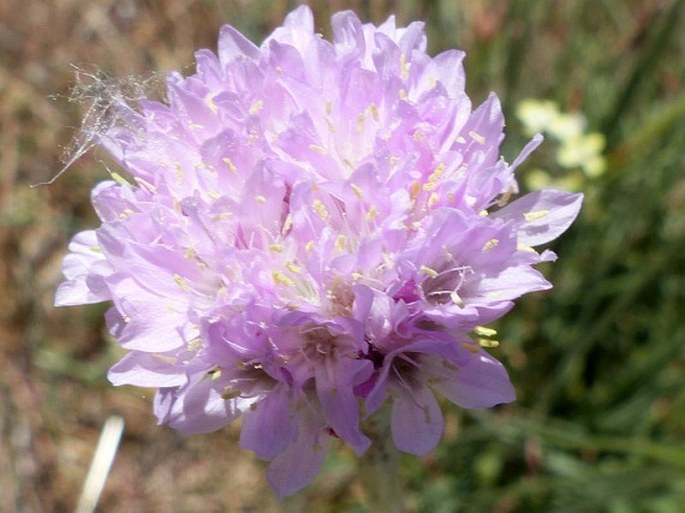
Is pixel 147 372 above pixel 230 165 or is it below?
below

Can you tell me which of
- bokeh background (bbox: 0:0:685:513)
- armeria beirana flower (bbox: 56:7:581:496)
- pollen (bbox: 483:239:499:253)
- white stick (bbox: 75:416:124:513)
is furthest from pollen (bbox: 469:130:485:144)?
white stick (bbox: 75:416:124:513)

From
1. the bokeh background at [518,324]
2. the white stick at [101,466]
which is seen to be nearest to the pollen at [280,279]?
the bokeh background at [518,324]

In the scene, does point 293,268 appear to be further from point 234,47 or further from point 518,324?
point 518,324

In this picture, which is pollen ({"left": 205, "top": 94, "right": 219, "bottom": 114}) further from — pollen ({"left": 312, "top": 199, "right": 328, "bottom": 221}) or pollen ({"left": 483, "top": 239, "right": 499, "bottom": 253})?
pollen ({"left": 483, "top": 239, "right": 499, "bottom": 253})

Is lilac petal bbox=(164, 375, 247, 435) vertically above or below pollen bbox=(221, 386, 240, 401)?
below

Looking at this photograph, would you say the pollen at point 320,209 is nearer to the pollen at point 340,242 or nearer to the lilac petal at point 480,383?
the pollen at point 340,242

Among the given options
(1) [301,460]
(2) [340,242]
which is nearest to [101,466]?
(1) [301,460]

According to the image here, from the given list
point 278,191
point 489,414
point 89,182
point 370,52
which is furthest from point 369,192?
point 89,182
